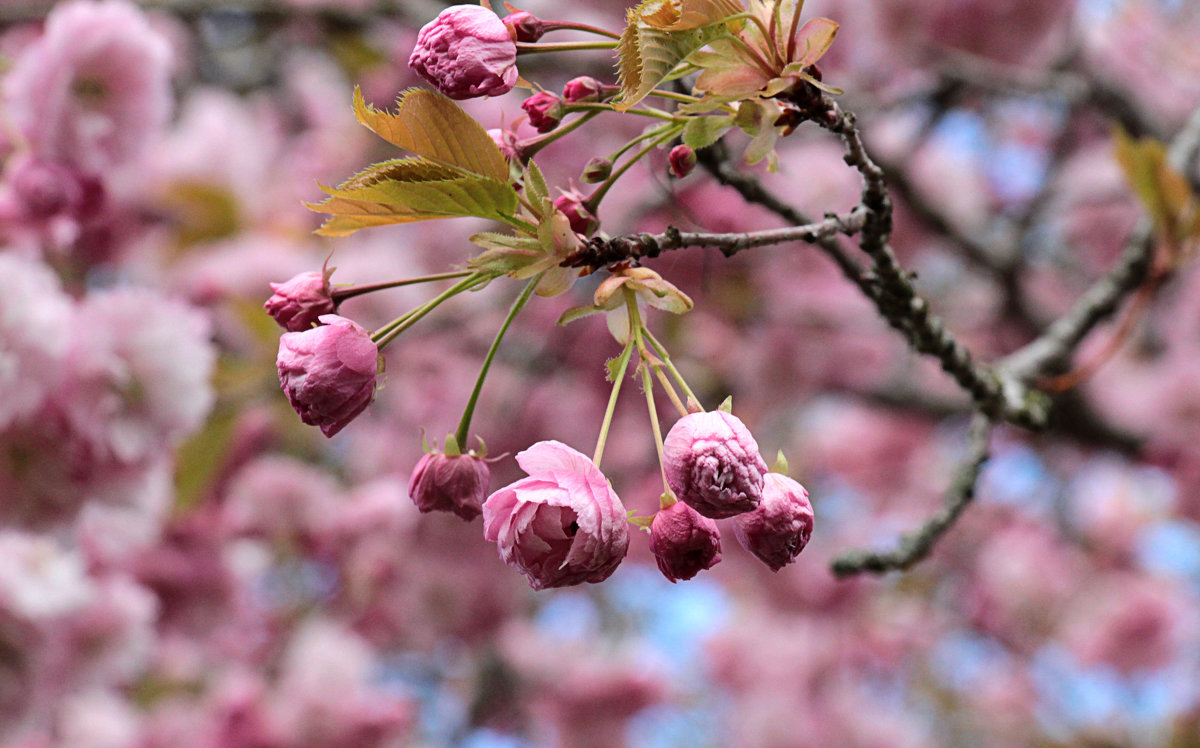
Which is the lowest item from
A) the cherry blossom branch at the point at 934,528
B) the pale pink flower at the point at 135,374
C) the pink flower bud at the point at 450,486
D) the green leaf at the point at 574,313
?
the pale pink flower at the point at 135,374

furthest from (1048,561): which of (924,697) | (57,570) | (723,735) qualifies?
(57,570)

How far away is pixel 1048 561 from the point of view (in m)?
2.87

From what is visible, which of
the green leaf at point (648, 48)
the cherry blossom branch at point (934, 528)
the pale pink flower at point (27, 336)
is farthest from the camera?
the pale pink flower at point (27, 336)

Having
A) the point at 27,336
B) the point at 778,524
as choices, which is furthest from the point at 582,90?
the point at 27,336

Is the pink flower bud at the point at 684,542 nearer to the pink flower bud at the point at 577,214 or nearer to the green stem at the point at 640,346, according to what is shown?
the green stem at the point at 640,346

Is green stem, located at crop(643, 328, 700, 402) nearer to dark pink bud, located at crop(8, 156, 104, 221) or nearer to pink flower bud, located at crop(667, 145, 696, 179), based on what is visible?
pink flower bud, located at crop(667, 145, 696, 179)

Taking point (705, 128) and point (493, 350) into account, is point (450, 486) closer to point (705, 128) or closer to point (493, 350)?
point (493, 350)

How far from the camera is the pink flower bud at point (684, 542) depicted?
44 cm

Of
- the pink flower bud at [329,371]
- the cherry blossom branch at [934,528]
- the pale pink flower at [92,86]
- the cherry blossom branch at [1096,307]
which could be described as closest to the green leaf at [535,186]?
the pink flower bud at [329,371]

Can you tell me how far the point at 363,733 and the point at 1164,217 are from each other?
5.51 feet

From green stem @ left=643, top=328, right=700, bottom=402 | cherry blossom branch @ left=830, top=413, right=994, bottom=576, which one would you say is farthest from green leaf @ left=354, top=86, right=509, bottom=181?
cherry blossom branch @ left=830, top=413, right=994, bottom=576

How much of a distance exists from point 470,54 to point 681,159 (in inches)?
4.6

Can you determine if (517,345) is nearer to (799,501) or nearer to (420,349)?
(420,349)

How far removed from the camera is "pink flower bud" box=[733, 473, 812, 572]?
0.44 m
